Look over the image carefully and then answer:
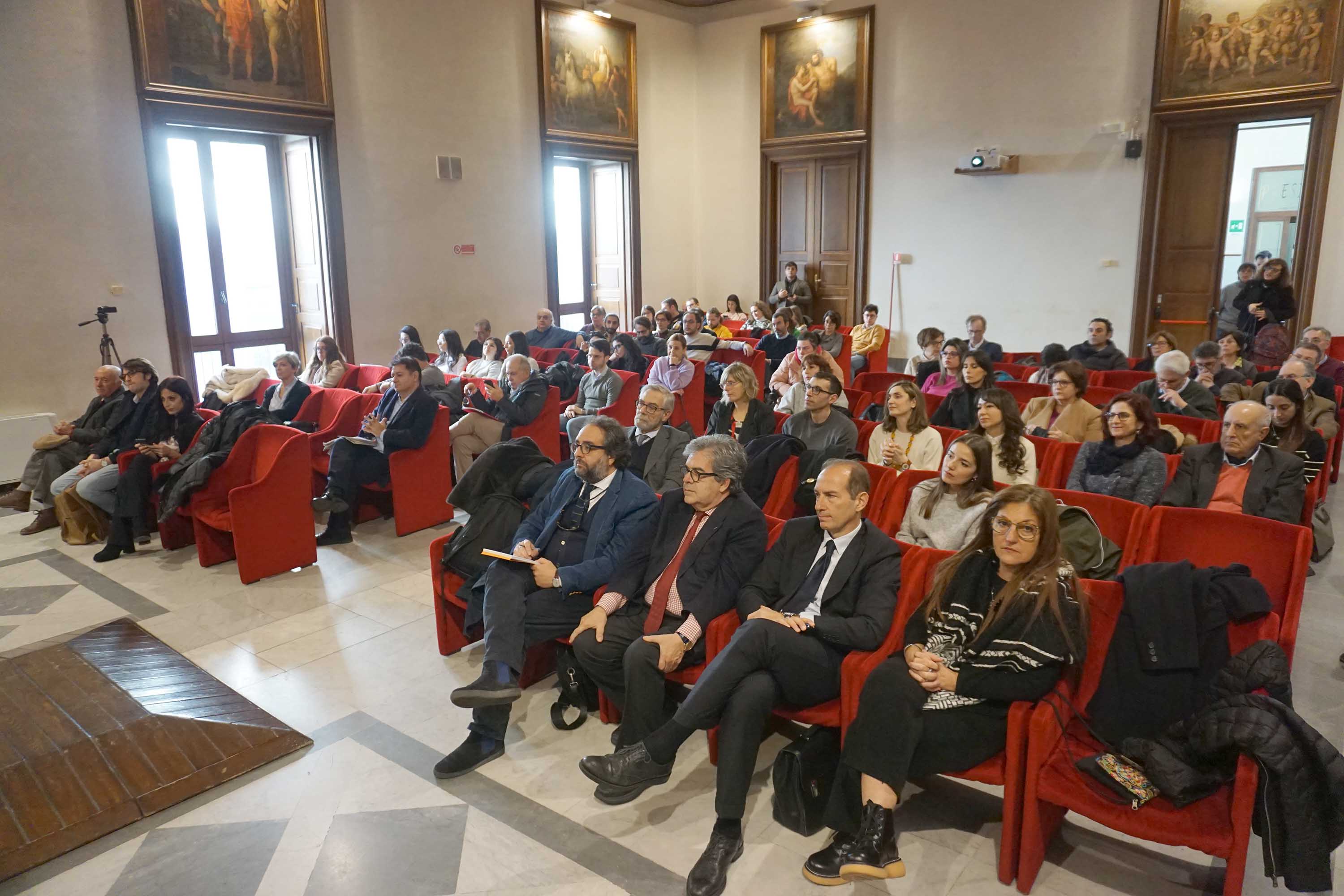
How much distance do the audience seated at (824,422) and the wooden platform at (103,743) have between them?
2.83 metres

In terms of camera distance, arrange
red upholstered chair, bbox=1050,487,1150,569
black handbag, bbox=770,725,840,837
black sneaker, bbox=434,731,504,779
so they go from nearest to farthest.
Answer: black handbag, bbox=770,725,840,837 < black sneaker, bbox=434,731,504,779 < red upholstered chair, bbox=1050,487,1150,569

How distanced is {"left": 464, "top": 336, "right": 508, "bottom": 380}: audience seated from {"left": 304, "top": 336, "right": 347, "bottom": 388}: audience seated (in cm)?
112

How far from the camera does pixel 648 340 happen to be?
9.76 meters

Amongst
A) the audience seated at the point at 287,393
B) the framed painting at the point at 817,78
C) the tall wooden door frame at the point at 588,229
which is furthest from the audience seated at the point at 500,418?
the framed painting at the point at 817,78

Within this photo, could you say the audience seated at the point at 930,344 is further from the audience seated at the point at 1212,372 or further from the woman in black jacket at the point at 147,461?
the woman in black jacket at the point at 147,461

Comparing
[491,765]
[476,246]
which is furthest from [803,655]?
[476,246]

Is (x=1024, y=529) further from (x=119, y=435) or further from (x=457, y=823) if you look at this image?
(x=119, y=435)

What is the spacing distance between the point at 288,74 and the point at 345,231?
1.61 metres

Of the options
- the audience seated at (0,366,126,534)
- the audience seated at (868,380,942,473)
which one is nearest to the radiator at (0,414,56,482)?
the audience seated at (0,366,126,534)

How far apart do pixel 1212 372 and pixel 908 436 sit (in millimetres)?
2975

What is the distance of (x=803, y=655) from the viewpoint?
2.88 m

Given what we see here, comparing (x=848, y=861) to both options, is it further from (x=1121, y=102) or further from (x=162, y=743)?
(x=1121, y=102)

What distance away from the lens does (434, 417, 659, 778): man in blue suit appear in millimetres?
3369

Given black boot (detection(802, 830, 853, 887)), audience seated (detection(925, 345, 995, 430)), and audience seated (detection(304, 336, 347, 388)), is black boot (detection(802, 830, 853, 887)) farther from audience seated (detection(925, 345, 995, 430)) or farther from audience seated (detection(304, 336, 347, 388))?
audience seated (detection(304, 336, 347, 388))
